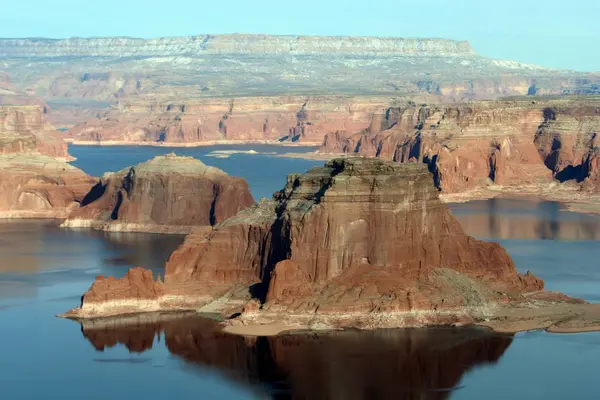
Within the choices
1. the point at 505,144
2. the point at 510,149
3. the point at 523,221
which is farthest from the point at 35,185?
the point at 510,149

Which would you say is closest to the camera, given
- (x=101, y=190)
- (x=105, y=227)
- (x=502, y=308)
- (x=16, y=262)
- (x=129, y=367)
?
(x=129, y=367)

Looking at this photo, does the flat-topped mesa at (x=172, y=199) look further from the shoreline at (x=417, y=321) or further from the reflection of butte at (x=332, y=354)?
the reflection of butte at (x=332, y=354)

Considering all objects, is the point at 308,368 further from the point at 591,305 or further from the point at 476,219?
the point at 476,219

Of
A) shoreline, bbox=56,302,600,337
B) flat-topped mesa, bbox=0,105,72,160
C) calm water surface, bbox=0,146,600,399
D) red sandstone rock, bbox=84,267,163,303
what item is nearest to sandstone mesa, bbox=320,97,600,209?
flat-topped mesa, bbox=0,105,72,160

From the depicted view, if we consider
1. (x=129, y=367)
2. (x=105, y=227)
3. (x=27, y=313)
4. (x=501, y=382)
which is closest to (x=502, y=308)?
(x=501, y=382)

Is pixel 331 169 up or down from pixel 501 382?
up

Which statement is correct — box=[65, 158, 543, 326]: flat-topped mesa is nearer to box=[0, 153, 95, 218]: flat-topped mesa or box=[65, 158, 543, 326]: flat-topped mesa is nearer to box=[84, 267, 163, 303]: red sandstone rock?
box=[84, 267, 163, 303]: red sandstone rock

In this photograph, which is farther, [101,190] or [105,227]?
[101,190]
